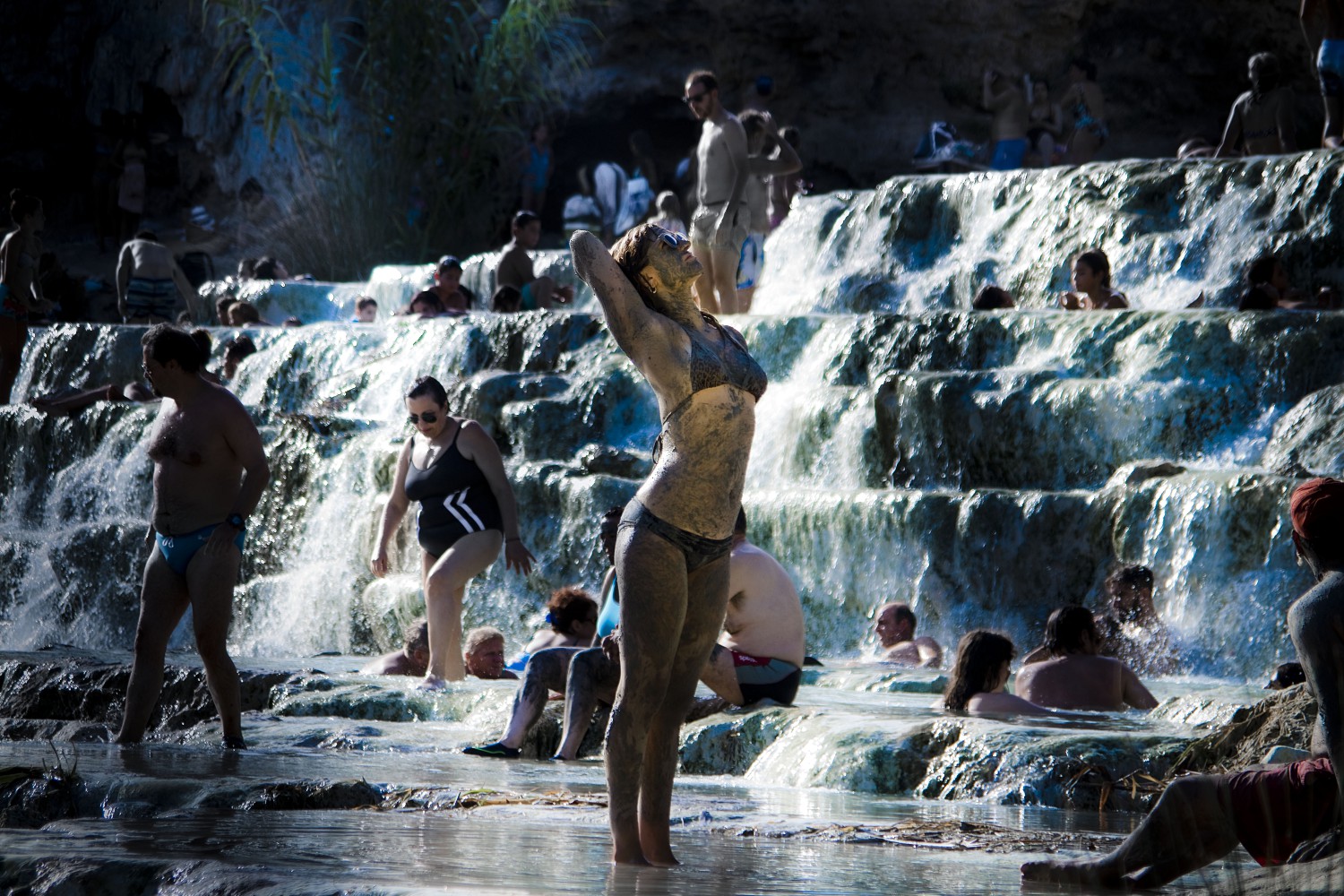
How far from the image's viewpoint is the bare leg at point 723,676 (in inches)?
A: 284

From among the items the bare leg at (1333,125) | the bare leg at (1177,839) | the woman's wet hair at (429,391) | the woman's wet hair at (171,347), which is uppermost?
the bare leg at (1333,125)

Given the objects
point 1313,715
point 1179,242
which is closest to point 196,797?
point 1313,715

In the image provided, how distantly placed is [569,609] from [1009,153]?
39.3 ft

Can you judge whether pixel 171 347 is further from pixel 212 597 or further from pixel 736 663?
pixel 736 663

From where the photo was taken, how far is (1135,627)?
10055 mm

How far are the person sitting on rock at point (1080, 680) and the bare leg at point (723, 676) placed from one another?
1.48 meters

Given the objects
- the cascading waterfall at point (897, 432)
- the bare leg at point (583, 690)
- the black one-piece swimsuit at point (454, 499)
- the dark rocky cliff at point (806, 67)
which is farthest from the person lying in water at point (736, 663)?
the dark rocky cliff at point (806, 67)

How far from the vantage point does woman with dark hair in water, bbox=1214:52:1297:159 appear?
52.4 ft

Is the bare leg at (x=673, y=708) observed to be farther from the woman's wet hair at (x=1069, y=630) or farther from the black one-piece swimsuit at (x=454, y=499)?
the black one-piece swimsuit at (x=454, y=499)

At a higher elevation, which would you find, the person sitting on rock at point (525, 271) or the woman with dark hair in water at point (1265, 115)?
the woman with dark hair in water at point (1265, 115)

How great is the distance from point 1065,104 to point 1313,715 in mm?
15747

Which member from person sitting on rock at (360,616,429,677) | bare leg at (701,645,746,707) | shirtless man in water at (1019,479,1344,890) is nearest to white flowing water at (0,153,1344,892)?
bare leg at (701,645,746,707)

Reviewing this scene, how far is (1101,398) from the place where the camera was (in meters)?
11.9

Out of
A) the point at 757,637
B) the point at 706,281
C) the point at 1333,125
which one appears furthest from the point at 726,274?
the point at 757,637
